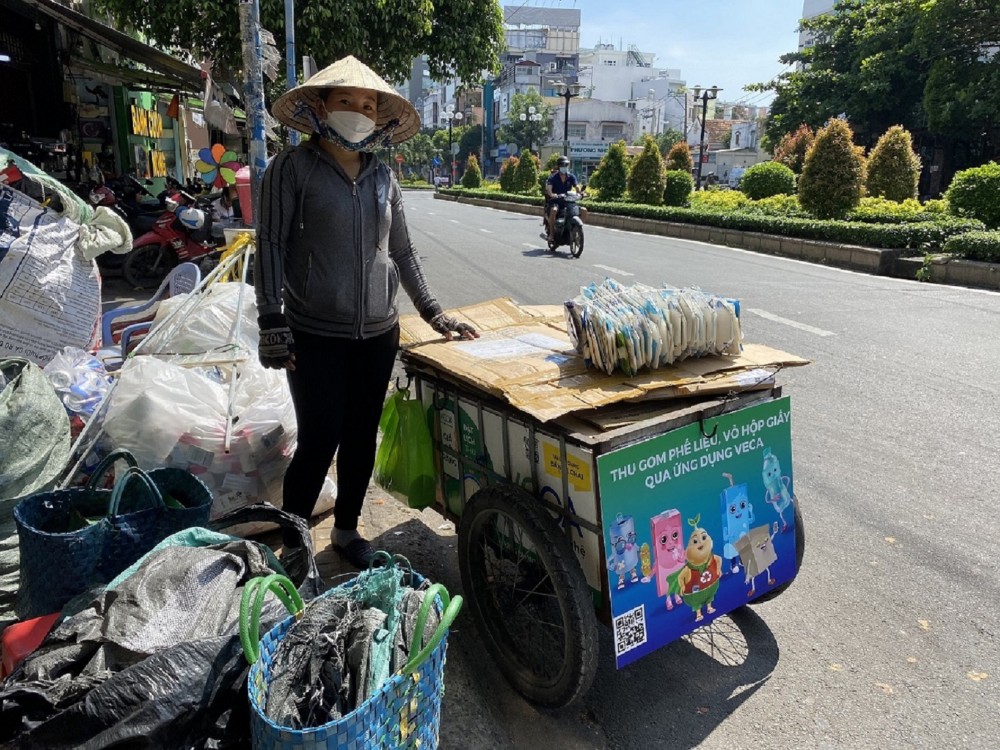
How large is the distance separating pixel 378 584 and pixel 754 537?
1268 mm

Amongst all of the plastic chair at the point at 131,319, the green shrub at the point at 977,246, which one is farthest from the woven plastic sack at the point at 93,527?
the green shrub at the point at 977,246

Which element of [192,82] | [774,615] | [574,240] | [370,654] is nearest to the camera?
[370,654]

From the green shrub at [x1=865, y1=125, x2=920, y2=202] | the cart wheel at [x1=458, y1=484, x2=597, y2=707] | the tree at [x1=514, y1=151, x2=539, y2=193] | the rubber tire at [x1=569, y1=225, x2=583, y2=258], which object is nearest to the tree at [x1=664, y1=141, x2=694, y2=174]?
the tree at [x1=514, y1=151, x2=539, y2=193]

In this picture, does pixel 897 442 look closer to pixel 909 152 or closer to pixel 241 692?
pixel 241 692

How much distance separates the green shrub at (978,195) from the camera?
484 inches

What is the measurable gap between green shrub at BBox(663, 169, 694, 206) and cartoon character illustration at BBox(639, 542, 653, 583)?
20.9 meters

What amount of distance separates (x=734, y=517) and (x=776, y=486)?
215mm

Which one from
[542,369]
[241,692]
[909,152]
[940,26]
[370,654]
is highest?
[940,26]

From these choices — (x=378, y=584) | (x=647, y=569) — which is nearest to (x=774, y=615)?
(x=647, y=569)

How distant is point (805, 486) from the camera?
3.88 metres

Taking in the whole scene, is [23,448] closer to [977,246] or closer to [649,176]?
[977,246]

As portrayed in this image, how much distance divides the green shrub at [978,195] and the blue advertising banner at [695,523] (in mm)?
12499

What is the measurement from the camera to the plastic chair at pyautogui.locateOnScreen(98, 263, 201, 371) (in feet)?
14.2

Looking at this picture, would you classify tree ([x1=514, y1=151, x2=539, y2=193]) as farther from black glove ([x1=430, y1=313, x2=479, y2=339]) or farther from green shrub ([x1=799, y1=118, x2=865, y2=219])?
black glove ([x1=430, y1=313, x2=479, y2=339])
